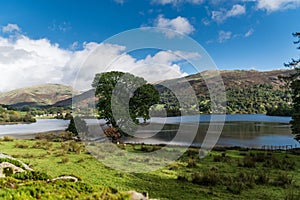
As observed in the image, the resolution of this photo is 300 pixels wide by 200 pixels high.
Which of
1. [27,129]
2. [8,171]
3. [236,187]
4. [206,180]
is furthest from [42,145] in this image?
[27,129]

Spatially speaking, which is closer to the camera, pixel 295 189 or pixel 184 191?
pixel 184 191

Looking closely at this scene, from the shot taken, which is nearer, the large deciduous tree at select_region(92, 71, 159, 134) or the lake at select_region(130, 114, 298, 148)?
the large deciduous tree at select_region(92, 71, 159, 134)

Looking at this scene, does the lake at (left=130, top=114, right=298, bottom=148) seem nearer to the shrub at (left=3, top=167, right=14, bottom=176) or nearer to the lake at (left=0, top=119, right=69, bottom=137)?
the lake at (left=0, top=119, right=69, bottom=137)

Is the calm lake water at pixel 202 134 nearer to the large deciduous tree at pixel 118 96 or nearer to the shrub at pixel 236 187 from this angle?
the large deciduous tree at pixel 118 96

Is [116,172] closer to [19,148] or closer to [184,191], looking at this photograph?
[184,191]

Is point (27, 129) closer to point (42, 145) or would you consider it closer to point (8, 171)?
point (42, 145)

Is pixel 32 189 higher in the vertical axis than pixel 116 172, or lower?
higher

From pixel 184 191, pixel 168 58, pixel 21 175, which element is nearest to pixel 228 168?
pixel 184 191

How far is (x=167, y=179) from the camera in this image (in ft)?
42.9

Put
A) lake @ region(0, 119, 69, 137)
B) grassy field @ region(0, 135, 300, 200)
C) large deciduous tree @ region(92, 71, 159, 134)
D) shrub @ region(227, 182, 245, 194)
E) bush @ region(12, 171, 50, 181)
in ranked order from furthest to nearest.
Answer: lake @ region(0, 119, 69, 137) < large deciduous tree @ region(92, 71, 159, 134) < shrub @ region(227, 182, 245, 194) < grassy field @ region(0, 135, 300, 200) < bush @ region(12, 171, 50, 181)

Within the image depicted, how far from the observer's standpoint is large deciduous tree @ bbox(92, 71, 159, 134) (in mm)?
38500

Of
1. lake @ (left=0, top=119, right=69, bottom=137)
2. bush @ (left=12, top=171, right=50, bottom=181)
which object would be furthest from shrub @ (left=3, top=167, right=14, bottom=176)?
lake @ (left=0, top=119, right=69, bottom=137)

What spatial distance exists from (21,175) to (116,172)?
269 inches

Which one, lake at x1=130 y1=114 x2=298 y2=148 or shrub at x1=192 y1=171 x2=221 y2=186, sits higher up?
shrub at x1=192 y1=171 x2=221 y2=186
